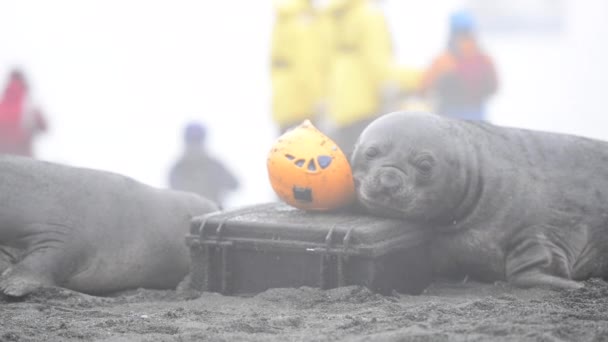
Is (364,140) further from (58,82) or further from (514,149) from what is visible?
(58,82)

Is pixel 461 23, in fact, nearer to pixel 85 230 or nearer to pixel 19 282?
pixel 85 230

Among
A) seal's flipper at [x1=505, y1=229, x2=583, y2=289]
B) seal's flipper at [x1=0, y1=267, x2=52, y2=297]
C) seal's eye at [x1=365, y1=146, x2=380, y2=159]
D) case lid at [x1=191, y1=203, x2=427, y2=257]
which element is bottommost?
seal's flipper at [x1=0, y1=267, x2=52, y2=297]

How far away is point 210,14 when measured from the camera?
60.5 feet

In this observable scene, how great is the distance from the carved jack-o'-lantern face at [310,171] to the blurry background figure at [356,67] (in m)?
4.24

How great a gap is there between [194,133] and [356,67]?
5.45ft

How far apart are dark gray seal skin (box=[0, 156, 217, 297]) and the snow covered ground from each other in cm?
677

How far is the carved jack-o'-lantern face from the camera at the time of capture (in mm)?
6102

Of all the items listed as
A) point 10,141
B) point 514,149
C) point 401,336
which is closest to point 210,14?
point 10,141

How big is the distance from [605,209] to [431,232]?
3.21 feet

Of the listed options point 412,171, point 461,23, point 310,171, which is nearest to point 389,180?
point 412,171

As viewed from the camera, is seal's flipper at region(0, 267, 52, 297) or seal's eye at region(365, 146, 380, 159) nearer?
seal's flipper at region(0, 267, 52, 297)

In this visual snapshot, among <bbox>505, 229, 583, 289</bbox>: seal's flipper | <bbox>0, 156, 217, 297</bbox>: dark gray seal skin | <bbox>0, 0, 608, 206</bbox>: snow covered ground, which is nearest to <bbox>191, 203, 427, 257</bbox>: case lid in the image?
<bbox>505, 229, 583, 289</bbox>: seal's flipper

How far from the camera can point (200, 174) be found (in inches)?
425

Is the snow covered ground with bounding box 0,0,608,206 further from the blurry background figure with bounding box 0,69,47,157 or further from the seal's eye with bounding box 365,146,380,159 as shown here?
the seal's eye with bounding box 365,146,380,159
